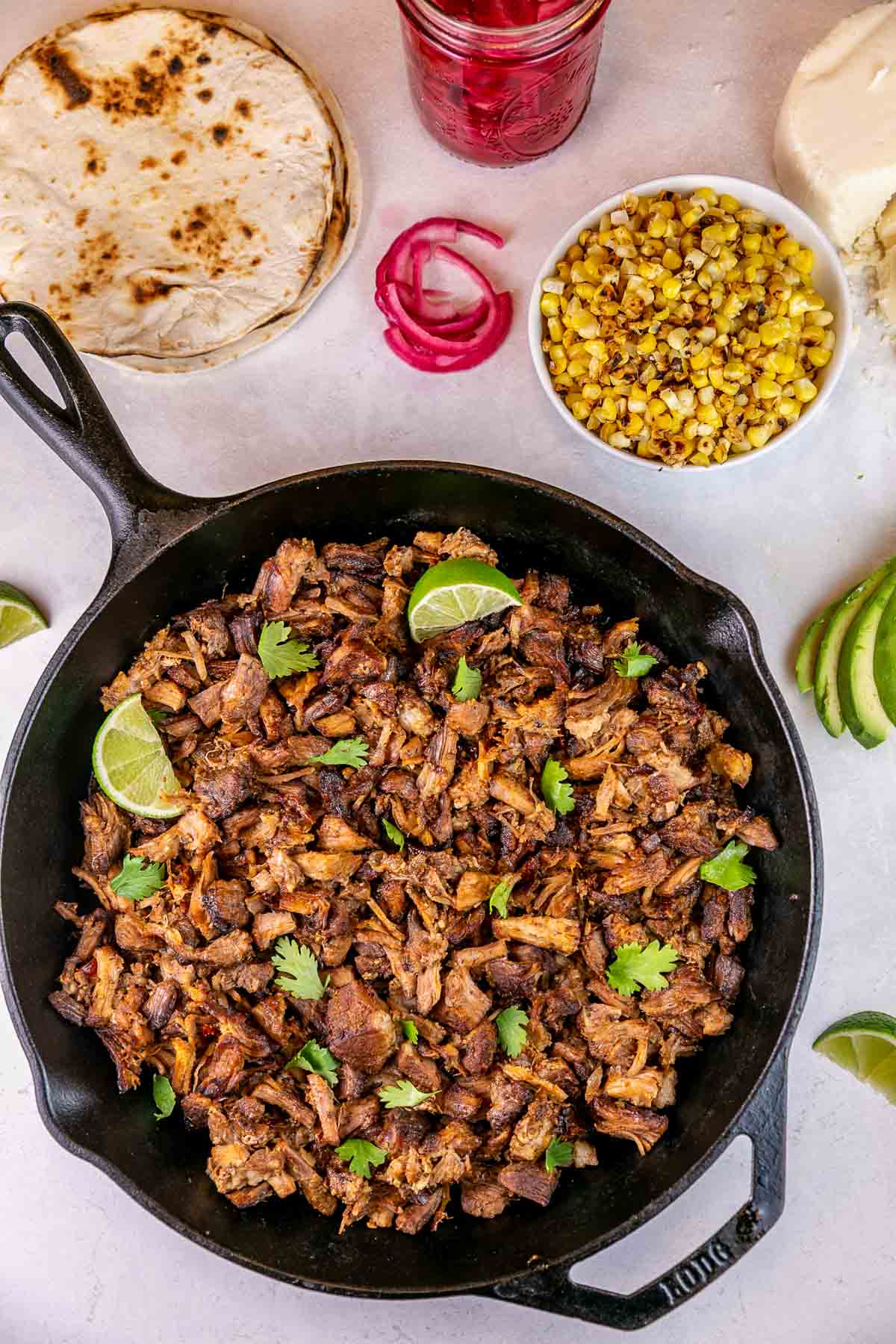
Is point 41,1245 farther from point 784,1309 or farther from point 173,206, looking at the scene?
point 173,206

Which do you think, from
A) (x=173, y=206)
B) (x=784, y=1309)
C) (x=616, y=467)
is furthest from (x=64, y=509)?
(x=784, y=1309)

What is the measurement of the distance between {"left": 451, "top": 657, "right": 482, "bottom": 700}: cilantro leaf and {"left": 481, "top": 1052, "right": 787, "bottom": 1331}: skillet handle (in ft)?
4.92

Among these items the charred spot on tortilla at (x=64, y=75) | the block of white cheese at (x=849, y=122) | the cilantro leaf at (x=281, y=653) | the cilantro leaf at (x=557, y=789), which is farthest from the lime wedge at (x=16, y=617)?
the block of white cheese at (x=849, y=122)

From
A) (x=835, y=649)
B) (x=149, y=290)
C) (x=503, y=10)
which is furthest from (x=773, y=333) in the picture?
(x=149, y=290)

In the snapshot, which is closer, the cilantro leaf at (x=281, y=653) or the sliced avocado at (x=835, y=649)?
the cilantro leaf at (x=281, y=653)

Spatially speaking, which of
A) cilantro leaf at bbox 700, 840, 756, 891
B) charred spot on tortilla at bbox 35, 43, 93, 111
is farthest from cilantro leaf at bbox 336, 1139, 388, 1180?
charred spot on tortilla at bbox 35, 43, 93, 111

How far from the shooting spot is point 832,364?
166 inches

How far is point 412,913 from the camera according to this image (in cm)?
380

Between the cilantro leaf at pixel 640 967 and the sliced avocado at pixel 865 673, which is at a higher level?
the sliced avocado at pixel 865 673

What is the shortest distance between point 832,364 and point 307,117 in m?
2.17

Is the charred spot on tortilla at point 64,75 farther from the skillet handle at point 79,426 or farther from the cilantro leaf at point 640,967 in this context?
the cilantro leaf at point 640,967

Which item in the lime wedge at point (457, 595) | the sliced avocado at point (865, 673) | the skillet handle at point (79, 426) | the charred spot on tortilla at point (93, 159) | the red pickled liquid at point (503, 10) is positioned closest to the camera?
the skillet handle at point (79, 426)

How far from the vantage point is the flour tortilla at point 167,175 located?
4367 mm

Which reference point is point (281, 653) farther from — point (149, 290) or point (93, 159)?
point (93, 159)
